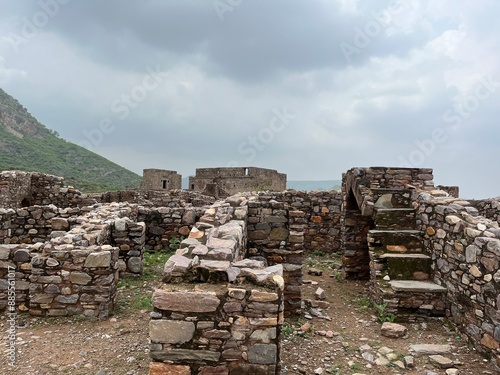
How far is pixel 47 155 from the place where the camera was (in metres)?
43.6

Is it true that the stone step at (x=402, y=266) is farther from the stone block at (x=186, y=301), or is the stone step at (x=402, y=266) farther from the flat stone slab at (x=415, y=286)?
the stone block at (x=186, y=301)

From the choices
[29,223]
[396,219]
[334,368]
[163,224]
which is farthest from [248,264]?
[29,223]

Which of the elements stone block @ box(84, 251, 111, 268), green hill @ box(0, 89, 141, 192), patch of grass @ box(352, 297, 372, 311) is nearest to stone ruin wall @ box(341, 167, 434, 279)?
patch of grass @ box(352, 297, 372, 311)

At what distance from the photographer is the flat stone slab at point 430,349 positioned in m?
5.12

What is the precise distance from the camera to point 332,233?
12.8 meters

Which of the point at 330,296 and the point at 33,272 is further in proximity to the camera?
the point at 330,296

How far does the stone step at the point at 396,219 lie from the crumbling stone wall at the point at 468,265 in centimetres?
64

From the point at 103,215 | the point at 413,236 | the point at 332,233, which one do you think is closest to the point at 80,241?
the point at 103,215

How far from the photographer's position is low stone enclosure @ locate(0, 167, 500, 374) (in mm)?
3408

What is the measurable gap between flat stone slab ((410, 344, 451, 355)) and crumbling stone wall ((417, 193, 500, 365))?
1.50 feet

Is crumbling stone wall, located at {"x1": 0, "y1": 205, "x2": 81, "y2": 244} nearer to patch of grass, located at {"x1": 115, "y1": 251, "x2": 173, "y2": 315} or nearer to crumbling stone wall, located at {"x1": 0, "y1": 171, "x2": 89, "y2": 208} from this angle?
patch of grass, located at {"x1": 115, "y1": 251, "x2": 173, "y2": 315}

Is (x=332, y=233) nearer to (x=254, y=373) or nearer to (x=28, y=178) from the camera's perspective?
(x=254, y=373)

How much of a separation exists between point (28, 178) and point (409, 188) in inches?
612

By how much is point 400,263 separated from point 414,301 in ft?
2.90
